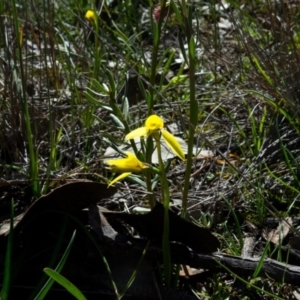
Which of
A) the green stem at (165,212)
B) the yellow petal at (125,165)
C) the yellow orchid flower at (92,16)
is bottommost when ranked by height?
the green stem at (165,212)

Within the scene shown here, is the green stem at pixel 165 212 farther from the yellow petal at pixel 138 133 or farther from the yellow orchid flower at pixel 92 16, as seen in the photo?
the yellow orchid flower at pixel 92 16

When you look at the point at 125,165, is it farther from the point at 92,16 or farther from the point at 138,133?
the point at 92,16

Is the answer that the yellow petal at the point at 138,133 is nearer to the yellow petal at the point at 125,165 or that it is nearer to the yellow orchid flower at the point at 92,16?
the yellow petal at the point at 125,165

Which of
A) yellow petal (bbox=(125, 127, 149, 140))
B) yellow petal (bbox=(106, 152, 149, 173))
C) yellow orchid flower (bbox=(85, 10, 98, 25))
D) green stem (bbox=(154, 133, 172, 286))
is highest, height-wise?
yellow orchid flower (bbox=(85, 10, 98, 25))

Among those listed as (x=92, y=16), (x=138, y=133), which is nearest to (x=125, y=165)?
(x=138, y=133)

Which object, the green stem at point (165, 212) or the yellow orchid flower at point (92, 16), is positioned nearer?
the green stem at point (165, 212)

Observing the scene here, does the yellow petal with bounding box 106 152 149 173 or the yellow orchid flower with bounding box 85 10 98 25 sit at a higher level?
the yellow orchid flower with bounding box 85 10 98 25

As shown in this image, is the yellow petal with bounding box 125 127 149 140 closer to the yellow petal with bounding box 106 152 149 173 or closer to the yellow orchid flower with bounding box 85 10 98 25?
the yellow petal with bounding box 106 152 149 173

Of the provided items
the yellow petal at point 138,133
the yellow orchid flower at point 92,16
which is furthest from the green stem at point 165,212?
the yellow orchid flower at point 92,16

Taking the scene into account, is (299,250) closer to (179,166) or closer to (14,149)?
(179,166)

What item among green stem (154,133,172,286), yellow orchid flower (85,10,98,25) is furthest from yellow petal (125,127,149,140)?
yellow orchid flower (85,10,98,25)

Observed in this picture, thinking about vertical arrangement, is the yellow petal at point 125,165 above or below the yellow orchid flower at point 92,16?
below
